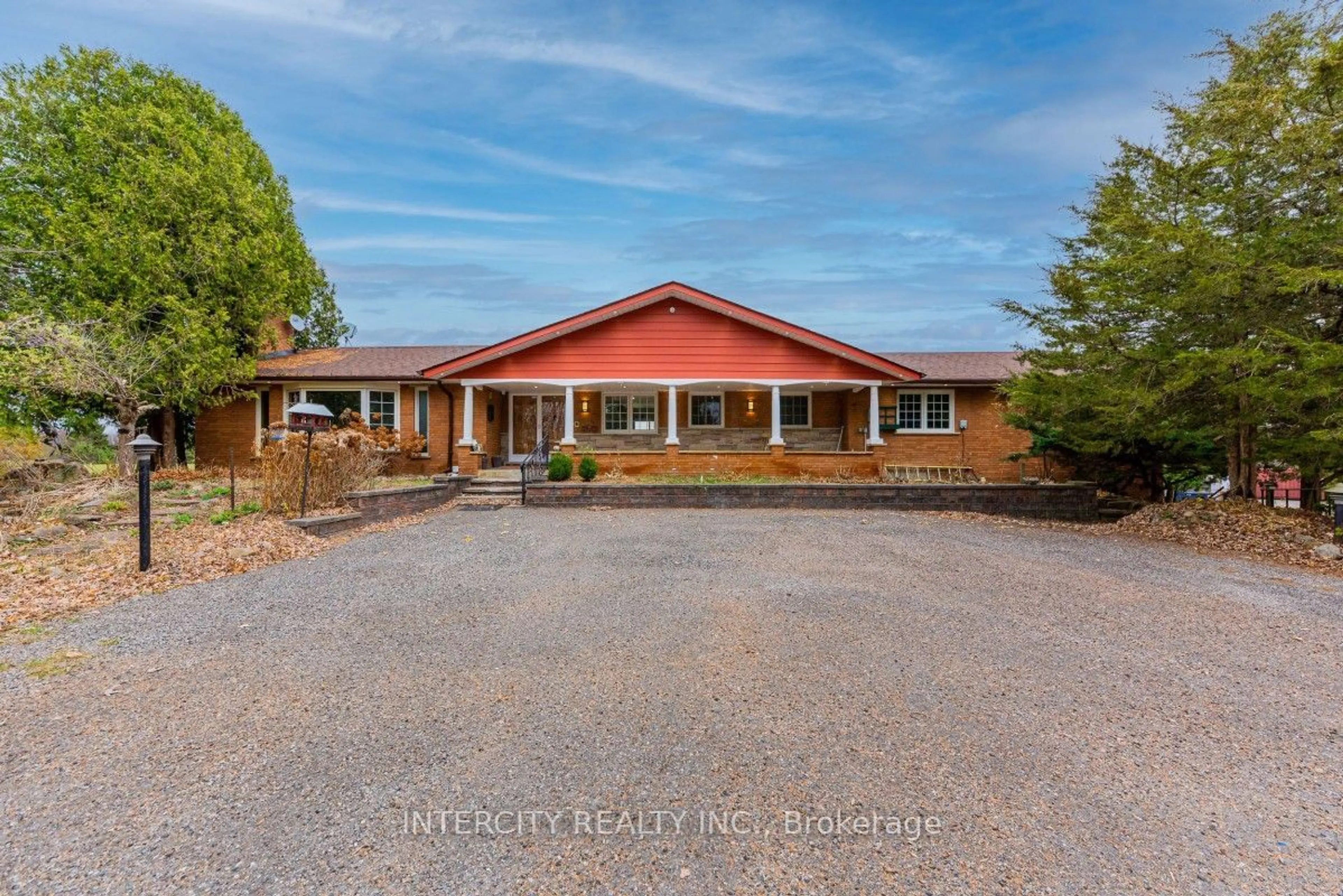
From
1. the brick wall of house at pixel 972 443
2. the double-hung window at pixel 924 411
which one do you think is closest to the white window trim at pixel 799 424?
the brick wall of house at pixel 972 443

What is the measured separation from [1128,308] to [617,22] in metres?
12.4

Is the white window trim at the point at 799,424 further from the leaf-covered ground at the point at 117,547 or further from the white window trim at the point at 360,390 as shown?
the white window trim at the point at 360,390

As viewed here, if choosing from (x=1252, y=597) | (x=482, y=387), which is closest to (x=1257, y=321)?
(x=1252, y=597)

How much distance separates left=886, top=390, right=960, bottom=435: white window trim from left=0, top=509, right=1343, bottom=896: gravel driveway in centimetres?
1158

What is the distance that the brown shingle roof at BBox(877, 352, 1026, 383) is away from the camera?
16625 millimetres

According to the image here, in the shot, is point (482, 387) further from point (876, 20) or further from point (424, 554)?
point (876, 20)

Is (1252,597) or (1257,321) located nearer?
(1252,597)

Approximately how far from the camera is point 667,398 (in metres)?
17.9

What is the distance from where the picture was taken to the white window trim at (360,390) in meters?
16.4

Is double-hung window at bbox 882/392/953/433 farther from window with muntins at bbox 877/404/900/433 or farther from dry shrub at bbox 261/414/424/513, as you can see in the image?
dry shrub at bbox 261/414/424/513

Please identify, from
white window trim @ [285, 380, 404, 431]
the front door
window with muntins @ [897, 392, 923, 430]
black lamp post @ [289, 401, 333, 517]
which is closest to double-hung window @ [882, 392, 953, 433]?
window with muntins @ [897, 392, 923, 430]

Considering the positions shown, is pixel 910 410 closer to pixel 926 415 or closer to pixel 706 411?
pixel 926 415

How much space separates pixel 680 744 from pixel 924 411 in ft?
54.4

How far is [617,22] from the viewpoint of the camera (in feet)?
43.2
